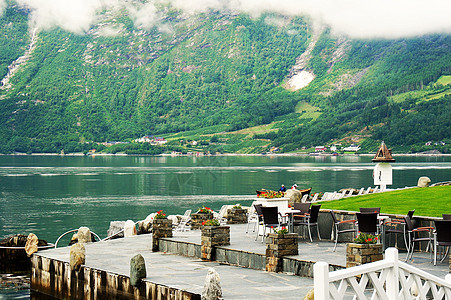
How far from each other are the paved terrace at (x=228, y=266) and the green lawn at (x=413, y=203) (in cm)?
305

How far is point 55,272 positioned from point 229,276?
6018mm

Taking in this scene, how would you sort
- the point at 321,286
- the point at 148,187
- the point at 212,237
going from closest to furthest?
the point at 321,286, the point at 212,237, the point at 148,187

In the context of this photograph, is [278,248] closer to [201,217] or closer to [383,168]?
[201,217]

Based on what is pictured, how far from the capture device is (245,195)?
75875mm

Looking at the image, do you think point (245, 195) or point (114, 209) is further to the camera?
point (245, 195)

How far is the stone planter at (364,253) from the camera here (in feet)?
38.3

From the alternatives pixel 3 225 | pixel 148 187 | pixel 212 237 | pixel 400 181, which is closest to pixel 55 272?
pixel 212 237

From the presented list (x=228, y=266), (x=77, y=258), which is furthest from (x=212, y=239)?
(x=77, y=258)

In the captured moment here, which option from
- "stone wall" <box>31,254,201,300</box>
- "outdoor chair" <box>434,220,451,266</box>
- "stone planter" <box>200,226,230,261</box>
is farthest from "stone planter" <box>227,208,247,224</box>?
"outdoor chair" <box>434,220,451,266</box>

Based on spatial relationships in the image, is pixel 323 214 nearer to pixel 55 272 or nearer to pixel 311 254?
pixel 311 254

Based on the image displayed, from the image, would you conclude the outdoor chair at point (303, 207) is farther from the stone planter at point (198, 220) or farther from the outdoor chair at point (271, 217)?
the stone planter at point (198, 220)

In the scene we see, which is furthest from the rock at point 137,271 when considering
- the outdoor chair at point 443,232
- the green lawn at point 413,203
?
the green lawn at point 413,203

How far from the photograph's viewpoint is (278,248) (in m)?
14.3

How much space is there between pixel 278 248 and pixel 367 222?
2229 millimetres
